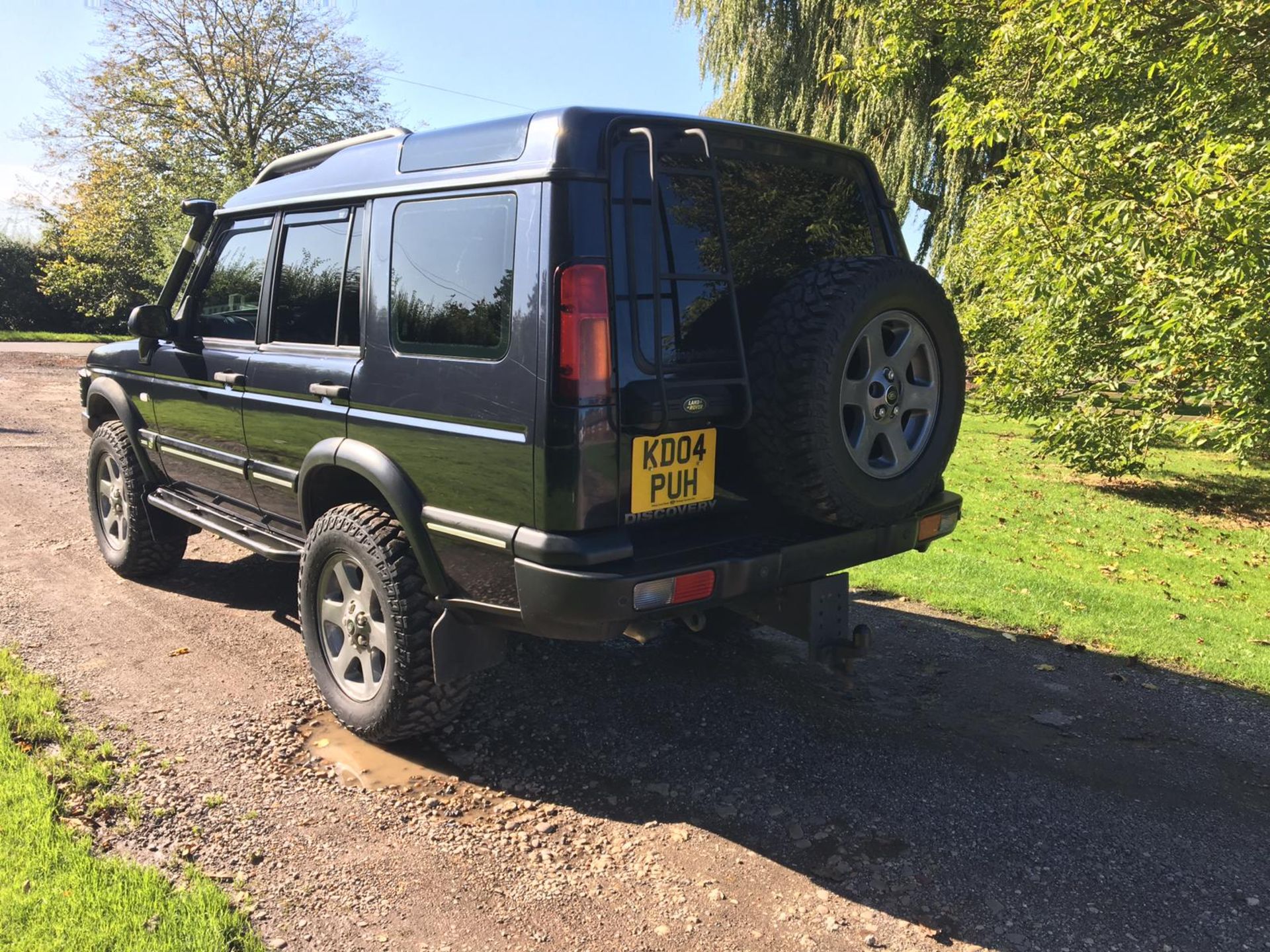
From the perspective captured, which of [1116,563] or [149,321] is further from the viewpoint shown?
[1116,563]

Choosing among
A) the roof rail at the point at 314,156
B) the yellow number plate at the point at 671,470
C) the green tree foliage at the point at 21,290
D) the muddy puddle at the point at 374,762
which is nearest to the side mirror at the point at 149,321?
the roof rail at the point at 314,156

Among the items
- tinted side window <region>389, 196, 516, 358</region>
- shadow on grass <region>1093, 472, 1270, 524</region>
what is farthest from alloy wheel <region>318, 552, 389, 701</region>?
shadow on grass <region>1093, 472, 1270, 524</region>

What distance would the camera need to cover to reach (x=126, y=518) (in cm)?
529

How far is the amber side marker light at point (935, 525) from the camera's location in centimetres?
363

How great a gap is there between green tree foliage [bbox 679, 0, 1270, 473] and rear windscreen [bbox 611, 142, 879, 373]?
3.73 meters

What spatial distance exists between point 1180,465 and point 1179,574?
6846mm

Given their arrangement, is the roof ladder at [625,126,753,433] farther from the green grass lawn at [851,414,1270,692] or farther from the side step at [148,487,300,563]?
the green grass lawn at [851,414,1270,692]

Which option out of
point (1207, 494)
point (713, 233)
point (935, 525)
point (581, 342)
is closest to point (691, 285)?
point (713, 233)

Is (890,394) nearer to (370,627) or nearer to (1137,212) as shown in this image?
(370,627)

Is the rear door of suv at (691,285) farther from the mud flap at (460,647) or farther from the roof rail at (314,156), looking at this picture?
the roof rail at (314,156)

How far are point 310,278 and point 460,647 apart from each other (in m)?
1.74

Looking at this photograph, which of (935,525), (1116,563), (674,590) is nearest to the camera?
(674,590)

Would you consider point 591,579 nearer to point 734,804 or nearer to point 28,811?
point 734,804

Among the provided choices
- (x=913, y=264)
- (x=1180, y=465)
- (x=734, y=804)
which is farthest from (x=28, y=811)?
(x=1180, y=465)
